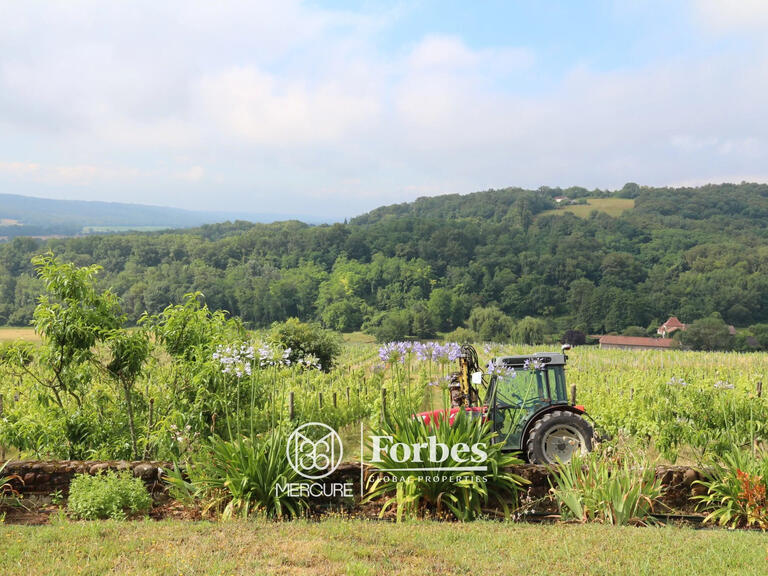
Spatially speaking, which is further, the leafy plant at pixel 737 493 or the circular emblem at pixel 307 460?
the circular emblem at pixel 307 460

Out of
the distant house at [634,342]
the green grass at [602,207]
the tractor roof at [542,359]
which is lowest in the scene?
the distant house at [634,342]

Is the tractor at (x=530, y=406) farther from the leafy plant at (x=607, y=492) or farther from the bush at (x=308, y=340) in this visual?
the bush at (x=308, y=340)

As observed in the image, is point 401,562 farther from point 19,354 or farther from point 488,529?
point 19,354

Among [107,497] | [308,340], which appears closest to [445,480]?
[107,497]

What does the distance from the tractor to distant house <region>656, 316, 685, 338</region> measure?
72467 millimetres

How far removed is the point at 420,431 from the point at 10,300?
7851cm

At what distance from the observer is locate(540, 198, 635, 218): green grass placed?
407ft

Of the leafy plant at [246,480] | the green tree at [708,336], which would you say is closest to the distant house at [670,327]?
the green tree at [708,336]

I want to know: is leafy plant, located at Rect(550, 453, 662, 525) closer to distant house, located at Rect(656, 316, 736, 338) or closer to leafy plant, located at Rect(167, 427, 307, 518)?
leafy plant, located at Rect(167, 427, 307, 518)

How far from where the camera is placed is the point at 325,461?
5.83 metres

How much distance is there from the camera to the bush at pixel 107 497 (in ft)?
17.1

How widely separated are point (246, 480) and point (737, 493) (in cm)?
475

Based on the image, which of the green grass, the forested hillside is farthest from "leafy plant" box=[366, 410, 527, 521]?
the green grass

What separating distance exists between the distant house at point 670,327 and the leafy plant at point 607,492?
74.2 m
